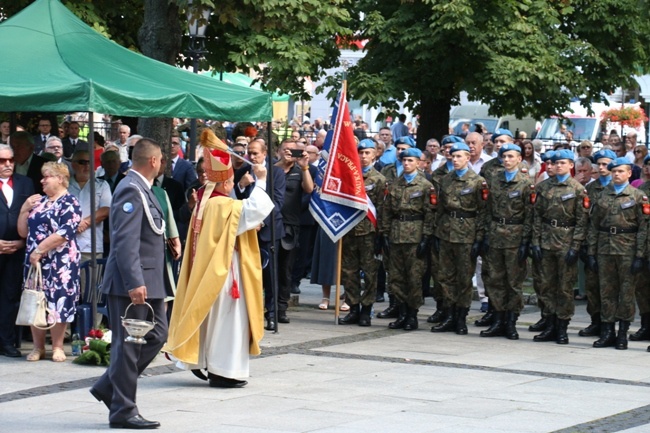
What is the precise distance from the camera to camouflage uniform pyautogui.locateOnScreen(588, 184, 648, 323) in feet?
43.1

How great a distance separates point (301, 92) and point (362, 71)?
1766 mm

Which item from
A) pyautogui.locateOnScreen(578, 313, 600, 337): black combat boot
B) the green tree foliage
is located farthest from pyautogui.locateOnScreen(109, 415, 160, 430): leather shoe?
the green tree foliage

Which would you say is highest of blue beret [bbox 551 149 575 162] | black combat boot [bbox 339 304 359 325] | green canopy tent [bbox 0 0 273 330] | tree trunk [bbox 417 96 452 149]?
tree trunk [bbox 417 96 452 149]

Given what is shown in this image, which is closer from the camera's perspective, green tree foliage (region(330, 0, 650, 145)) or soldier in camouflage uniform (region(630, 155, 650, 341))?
soldier in camouflage uniform (region(630, 155, 650, 341))

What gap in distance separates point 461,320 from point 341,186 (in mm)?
1936

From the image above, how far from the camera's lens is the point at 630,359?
12633mm

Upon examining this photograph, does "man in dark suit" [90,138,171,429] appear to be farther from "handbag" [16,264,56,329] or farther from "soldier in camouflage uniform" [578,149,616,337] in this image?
"soldier in camouflage uniform" [578,149,616,337]

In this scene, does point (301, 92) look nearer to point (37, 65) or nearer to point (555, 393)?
point (37, 65)

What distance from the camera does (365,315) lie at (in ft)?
47.9

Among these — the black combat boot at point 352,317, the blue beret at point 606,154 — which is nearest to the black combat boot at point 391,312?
the black combat boot at point 352,317

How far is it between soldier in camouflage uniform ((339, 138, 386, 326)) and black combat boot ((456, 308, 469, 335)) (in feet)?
3.14

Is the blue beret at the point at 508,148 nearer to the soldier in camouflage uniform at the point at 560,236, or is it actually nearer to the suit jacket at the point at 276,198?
the soldier in camouflage uniform at the point at 560,236

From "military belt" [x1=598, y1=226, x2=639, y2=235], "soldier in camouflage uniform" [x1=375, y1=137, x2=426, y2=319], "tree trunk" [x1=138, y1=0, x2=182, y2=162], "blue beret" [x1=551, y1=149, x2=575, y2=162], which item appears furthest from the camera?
"tree trunk" [x1=138, y1=0, x2=182, y2=162]

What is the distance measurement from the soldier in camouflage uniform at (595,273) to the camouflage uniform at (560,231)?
0.66ft
